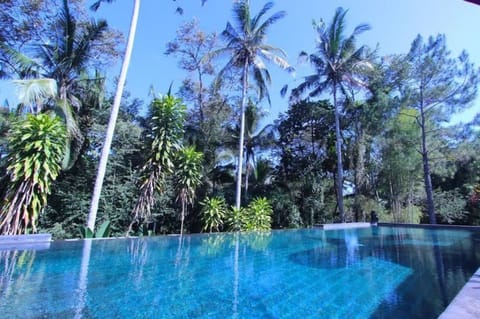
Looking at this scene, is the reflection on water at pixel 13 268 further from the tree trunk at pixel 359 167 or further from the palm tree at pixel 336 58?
the tree trunk at pixel 359 167

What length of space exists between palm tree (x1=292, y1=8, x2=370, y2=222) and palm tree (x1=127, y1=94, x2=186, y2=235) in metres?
9.36

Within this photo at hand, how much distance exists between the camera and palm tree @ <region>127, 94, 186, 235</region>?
1016cm

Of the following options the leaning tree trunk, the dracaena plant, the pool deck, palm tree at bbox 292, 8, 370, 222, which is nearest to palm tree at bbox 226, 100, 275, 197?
palm tree at bbox 292, 8, 370, 222

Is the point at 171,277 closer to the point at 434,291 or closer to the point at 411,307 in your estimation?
the point at 411,307

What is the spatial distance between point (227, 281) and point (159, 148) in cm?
675

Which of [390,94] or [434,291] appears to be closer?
[434,291]

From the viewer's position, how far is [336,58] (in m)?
16.5

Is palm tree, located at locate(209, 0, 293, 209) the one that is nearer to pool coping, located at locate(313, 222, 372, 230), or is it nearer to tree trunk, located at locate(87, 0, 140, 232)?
pool coping, located at locate(313, 222, 372, 230)

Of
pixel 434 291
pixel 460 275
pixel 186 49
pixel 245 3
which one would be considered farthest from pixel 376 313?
pixel 186 49

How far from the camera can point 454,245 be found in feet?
28.9

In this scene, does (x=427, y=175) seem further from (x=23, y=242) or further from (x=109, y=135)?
(x=23, y=242)

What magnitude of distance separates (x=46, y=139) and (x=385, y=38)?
57.7 feet

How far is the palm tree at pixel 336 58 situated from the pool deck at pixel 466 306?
13306mm

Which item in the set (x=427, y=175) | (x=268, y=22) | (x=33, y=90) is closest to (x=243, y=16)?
(x=268, y=22)
